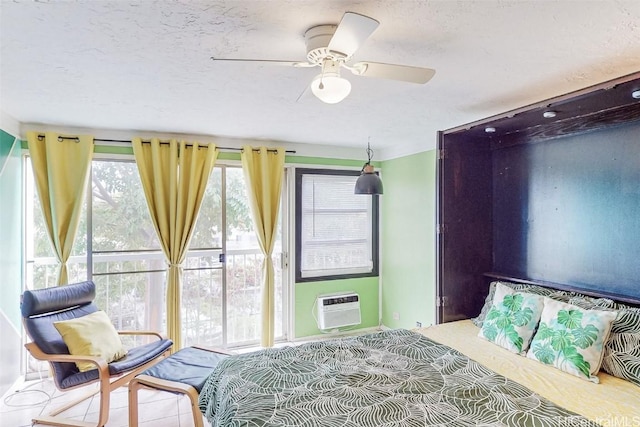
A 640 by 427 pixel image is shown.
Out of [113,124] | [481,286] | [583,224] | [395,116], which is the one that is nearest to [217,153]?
[113,124]

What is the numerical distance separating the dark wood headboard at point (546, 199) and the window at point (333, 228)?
161cm

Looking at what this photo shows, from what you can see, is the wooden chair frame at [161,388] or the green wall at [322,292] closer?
the wooden chair frame at [161,388]

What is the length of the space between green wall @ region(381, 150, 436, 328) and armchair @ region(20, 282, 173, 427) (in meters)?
2.67

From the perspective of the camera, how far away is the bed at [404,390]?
1598 millimetres

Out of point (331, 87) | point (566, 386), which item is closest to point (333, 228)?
point (566, 386)

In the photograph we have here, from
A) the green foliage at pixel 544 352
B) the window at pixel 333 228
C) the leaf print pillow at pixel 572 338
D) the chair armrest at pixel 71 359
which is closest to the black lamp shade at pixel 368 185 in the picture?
the window at pixel 333 228

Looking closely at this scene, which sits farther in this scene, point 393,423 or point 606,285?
point 606,285

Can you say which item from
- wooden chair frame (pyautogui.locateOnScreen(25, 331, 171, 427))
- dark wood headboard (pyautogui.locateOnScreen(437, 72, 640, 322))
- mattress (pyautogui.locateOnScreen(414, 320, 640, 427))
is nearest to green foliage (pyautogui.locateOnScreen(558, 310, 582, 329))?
mattress (pyautogui.locateOnScreen(414, 320, 640, 427))

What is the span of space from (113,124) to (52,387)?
2469 millimetres

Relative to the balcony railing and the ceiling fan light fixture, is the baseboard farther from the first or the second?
the ceiling fan light fixture

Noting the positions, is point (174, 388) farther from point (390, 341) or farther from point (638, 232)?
point (638, 232)

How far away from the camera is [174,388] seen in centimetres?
234

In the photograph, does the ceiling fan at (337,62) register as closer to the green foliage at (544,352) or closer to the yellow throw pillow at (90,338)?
the green foliage at (544,352)

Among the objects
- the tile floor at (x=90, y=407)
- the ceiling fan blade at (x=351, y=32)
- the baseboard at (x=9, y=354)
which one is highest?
the ceiling fan blade at (x=351, y=32)
